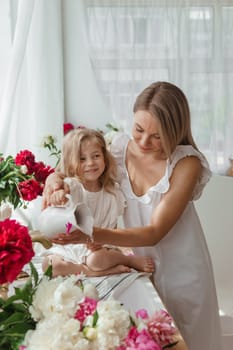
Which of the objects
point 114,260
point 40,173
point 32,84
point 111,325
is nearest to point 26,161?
point 40,173

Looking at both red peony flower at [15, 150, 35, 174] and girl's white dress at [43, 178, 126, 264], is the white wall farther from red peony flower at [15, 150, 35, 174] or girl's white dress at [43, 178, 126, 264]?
red peony flower at [15, 150, 35, 174]

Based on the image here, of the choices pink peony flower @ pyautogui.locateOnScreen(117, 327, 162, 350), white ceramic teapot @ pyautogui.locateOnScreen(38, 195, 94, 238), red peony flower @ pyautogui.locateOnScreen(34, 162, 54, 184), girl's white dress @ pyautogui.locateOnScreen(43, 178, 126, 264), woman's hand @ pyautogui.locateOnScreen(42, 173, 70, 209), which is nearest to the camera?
pink peony flower @ pyautogui.locateOnScreen(117, 327, 162, 350)

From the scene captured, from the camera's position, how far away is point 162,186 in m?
1.61

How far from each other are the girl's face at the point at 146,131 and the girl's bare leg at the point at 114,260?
1.00ft

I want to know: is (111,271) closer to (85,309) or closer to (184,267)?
(184,267)

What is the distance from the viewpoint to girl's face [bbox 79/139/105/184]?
1.63 meters

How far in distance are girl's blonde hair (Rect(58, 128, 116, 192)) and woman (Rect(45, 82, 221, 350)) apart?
6cm

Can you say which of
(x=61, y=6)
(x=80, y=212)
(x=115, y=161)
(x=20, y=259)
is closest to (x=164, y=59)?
(x=61, y=6)

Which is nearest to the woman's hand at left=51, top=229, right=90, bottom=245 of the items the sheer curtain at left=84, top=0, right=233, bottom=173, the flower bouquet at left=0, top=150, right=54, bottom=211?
the flower bouquet at left=0, top=150, right=54, bottom=211

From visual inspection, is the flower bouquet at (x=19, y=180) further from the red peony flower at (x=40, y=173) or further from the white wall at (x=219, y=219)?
the white wall at (x=219, y=219)

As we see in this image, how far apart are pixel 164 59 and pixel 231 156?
2.23 ft

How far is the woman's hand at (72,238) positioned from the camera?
3.95 feet

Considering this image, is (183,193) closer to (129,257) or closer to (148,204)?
(148,204)

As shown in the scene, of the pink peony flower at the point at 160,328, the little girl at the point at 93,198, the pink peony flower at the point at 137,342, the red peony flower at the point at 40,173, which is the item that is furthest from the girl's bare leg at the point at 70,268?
the pink peony flower at the point at 137,342
